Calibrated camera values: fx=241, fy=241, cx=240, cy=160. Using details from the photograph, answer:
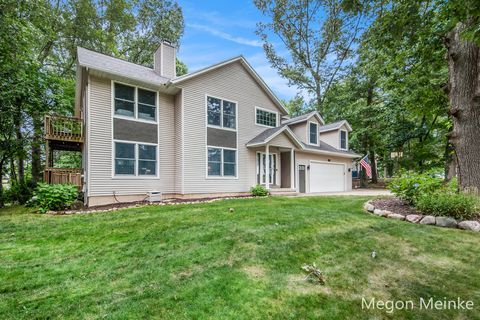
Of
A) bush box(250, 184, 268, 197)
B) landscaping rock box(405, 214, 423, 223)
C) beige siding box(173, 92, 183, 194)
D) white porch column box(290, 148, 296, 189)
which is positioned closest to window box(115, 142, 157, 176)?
beige siding box(173, 92, 183, 194)

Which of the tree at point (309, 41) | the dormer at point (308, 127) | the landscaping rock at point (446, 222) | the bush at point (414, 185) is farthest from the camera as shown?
the tree at point (309, 41)

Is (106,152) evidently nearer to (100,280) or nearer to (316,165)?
(100,280)

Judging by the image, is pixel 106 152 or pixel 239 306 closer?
pixel 239 306

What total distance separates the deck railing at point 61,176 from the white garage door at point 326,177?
1264 cm

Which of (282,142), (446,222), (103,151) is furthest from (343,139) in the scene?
(103,151)

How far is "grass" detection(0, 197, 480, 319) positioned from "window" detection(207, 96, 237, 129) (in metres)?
7.12

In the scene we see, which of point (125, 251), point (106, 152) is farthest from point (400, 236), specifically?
point (106, 152)

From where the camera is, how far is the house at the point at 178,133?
30.9 ft

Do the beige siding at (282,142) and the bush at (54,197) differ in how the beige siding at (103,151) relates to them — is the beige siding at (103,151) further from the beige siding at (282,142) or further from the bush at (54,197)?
the beige siding at (282,142)

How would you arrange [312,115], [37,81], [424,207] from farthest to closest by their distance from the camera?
[312,115] < [37,81] < [424,207]

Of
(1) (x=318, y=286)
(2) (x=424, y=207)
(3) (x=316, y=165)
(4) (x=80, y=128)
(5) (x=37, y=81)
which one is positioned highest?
(5) (x=37, y=81)

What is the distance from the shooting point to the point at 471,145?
6324mm

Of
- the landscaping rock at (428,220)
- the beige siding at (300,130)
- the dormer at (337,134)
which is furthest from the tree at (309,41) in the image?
the landscaping rock at (428,220)

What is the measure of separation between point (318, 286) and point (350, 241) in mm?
1847
